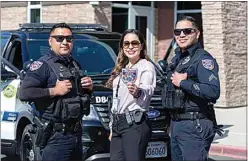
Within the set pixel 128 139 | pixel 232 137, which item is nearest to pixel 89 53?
pixel 128 139

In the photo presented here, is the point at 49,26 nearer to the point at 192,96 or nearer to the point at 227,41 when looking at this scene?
the point at 192,96

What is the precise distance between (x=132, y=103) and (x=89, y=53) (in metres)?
3.06

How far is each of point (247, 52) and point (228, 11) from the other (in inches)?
54.9

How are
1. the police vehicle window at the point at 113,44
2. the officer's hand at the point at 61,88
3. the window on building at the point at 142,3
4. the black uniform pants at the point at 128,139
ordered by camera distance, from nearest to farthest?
the officer's hand at the point at 61,88 < the black uniform pants at the point at 128,139 < the police vehicle window at the point at 113,44 < the window on building at the point at 142,3

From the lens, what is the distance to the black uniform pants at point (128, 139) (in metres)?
4.61

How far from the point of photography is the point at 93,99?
6285 mm

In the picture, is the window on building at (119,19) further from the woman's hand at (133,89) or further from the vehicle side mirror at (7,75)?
the woman's hand at (133,89)

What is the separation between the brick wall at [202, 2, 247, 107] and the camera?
45.2 feet

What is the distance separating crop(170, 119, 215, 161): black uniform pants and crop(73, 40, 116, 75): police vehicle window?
287 cm

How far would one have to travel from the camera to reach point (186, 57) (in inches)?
182

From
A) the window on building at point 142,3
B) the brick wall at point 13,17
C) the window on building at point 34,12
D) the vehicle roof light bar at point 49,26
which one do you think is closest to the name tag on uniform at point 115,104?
the vehicle roof light bar at point 49,26

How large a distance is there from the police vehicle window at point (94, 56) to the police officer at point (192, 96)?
9.15 feet

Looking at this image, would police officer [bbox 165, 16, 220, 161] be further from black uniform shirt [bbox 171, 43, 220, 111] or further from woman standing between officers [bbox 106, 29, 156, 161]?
woman standing between officers [bbox 106, 29, 156, 161]

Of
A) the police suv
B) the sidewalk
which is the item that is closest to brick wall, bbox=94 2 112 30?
the sidewalk
